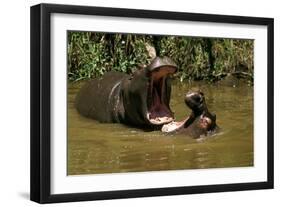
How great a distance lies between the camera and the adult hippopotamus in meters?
3.55

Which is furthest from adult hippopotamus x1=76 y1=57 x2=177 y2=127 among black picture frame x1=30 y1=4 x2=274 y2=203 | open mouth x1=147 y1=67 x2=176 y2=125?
black picture frame x1=30 y1=4 x2=274 y2=203

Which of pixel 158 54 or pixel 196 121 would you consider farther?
pixel 196 121

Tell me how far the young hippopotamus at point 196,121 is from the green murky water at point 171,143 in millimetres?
22

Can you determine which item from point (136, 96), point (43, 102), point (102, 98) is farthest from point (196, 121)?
point (43, 102)

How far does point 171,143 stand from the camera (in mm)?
3652

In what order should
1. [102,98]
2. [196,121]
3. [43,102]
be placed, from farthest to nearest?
[196,121] < [102,98] < [43,102]

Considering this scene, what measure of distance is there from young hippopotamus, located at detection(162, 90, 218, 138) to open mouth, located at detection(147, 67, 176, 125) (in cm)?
4

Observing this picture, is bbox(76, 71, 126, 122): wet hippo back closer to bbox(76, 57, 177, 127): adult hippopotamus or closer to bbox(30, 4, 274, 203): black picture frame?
bbox(76, 57, 177, 127): adult hippopotamus

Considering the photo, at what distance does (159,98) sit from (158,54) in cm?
17

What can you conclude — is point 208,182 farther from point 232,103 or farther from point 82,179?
point 82,179

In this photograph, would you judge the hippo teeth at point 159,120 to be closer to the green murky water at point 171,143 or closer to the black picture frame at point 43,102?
the green murky water at point 171,143

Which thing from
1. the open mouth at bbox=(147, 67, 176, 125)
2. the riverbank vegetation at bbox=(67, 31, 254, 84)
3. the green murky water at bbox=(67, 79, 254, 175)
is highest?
the riverbank vegetation at bbox=(67, 31, 254, 84)

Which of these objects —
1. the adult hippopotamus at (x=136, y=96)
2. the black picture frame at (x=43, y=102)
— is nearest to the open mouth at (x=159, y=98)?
Result: the adult hippopotamus at (x=136, y=96)

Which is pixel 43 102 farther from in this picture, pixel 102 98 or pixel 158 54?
pixel 158 54
